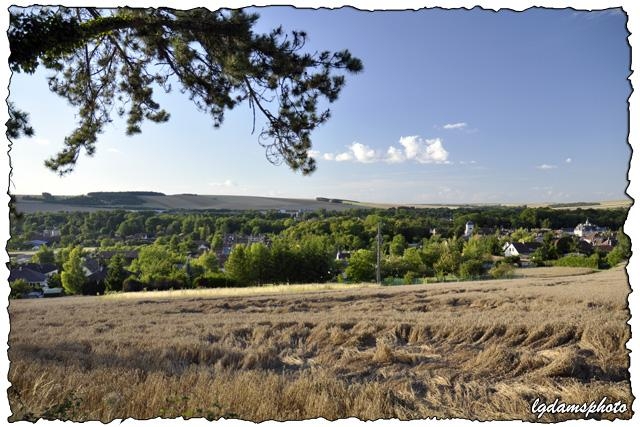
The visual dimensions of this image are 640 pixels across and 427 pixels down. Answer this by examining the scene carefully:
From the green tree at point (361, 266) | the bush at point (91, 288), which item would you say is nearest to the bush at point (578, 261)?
the green tree at point (361, 266)

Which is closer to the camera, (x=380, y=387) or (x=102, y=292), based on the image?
(x=380, y=387)

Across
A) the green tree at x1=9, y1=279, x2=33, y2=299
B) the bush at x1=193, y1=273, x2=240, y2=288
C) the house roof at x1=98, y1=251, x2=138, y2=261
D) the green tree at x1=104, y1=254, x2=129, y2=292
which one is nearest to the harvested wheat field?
the green tree at x1=9, y1=279, x2=33, y2=299

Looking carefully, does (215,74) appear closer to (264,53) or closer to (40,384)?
(264,53)

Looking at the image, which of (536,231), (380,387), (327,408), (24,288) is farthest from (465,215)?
(24,288)

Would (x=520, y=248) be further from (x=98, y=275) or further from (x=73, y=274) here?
(x=73, y=274)

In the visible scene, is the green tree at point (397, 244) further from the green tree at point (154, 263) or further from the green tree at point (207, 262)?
the green tree at point (154, 263)

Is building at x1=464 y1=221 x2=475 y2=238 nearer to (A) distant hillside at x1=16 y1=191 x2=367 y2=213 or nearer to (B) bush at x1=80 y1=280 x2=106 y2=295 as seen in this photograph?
(A) distant hillside at x1=16 y1=191 x2=367 y2=213
